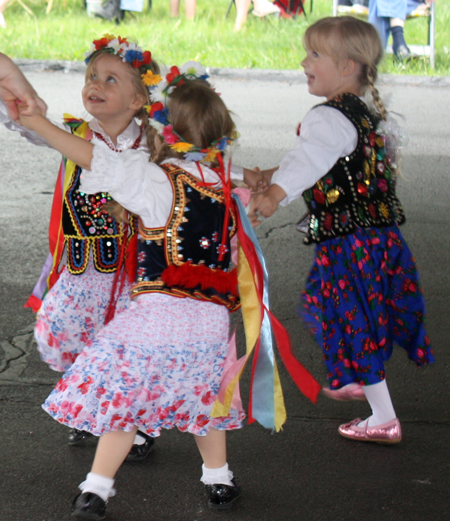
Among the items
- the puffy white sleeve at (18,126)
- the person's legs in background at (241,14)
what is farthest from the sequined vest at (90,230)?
the person's legs in background at (241,14)

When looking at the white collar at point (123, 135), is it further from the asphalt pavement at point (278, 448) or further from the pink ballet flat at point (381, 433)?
the pink ballet flat at point (381, 433)

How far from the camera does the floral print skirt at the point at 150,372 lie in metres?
2.49

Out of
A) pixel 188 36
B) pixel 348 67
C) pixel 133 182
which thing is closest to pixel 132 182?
pixel 133 182

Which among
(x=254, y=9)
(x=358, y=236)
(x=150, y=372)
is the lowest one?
(x=150, y=372)

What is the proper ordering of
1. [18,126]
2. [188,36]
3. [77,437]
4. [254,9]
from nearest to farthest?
[18,126] → [77,437] → [188,36] → [254,9]

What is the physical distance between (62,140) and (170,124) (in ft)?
1.22

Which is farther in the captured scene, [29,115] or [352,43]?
[352,43]

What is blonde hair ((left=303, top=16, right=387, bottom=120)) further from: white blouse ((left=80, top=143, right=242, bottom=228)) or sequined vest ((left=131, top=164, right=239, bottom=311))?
white blouse ((left=80, top=143, right=242, bottom=228))

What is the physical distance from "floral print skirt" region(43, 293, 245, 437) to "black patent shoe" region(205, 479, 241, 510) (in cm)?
23

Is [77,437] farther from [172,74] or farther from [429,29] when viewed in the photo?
[429,29]

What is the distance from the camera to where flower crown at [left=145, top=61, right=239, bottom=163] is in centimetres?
259

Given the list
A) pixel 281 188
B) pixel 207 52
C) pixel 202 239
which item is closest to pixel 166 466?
pixel 202 239

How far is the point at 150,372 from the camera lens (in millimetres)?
2516

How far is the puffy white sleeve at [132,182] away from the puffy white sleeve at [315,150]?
1.51ft
